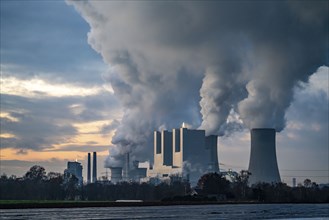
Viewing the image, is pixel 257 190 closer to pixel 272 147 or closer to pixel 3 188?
pixel 272 147

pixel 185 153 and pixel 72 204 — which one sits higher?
pixel 185 153

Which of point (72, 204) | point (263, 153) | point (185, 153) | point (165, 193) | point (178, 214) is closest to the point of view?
point (178, 214)

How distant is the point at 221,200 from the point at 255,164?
866cm

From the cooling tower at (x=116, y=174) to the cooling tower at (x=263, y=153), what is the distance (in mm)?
74036

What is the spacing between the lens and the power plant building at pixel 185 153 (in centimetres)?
13825

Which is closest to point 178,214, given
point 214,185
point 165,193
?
point 214,185

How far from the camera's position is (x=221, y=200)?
96312 millimetres

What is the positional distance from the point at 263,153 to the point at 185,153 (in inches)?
1900

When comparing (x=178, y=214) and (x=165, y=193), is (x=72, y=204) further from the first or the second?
(x=178, y=214)

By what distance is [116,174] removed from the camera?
168 m

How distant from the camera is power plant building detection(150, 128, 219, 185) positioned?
5443 inches

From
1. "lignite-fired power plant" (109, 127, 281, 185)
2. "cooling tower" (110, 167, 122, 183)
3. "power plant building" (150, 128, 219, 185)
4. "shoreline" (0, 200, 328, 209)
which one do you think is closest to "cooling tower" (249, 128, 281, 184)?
"shoreline" (0, 200, 328, 209)

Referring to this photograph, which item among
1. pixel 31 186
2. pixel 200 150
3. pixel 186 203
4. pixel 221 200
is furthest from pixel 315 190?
pixel 31 186

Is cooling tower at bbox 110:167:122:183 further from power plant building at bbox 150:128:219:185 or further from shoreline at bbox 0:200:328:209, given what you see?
shoreline at bbox 0:200:328:209
